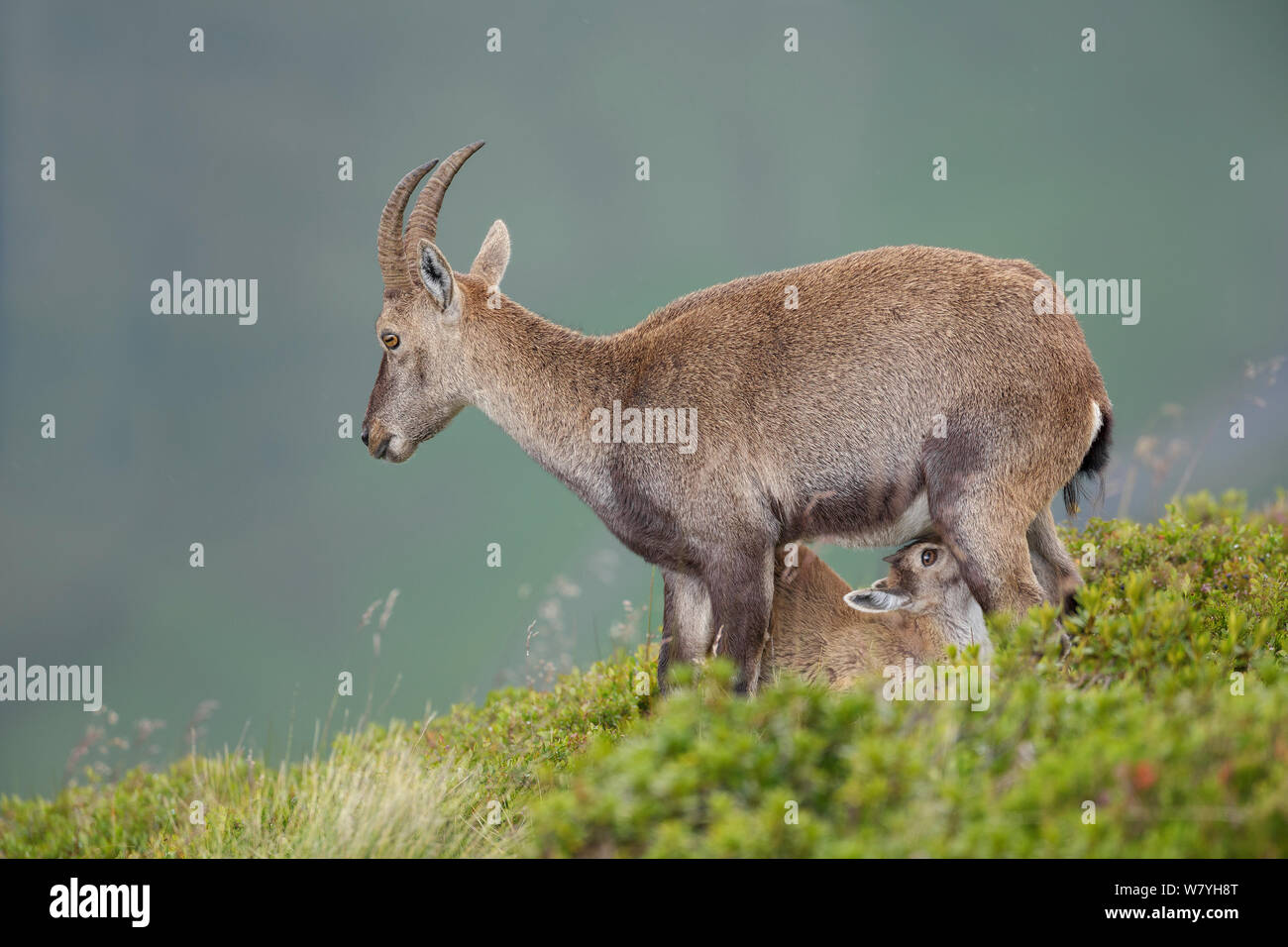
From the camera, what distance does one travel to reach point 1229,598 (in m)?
7.39

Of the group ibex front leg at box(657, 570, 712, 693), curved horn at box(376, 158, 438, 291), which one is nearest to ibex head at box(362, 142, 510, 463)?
curved horn at box(376, 158, 438, 291)

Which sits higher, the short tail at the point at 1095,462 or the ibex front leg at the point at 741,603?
the short tail at the point at 1095,462

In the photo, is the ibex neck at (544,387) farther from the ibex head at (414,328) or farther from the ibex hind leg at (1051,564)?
the ibex hind leg at (1051,564)

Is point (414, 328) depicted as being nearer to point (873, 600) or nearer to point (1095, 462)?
point (873, 600)

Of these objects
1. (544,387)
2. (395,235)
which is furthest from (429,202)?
(544,387)

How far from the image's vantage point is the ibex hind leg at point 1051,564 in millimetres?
7285

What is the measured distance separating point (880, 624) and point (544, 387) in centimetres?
284

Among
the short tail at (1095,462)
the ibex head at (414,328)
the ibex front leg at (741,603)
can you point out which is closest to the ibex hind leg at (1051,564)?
the short tail at (1095,462)

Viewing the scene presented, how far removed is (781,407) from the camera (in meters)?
6.72

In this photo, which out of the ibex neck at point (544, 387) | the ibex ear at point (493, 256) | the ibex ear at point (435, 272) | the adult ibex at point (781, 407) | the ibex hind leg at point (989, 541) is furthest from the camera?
the ibex ear at point (493, 256)

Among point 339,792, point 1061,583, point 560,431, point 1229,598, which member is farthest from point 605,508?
point 1229,598

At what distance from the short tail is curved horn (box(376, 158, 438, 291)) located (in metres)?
4.34

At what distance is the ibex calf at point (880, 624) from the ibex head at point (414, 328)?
2.51 metres
